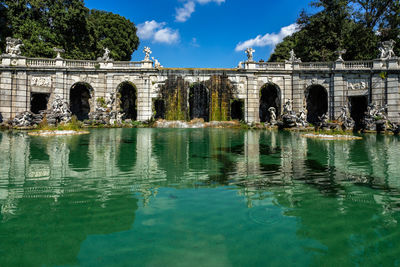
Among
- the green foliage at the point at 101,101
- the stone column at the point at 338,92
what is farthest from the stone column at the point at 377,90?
the green foliage at the point at 101,101

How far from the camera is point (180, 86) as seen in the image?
32531 mm

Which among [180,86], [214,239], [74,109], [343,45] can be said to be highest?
[343,45]

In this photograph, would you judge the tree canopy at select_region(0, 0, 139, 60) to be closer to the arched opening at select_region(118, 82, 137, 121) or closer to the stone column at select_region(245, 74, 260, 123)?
the arched opening at select_region(118, 82, 137, 121)

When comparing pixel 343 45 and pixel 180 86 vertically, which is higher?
pixel 343 45

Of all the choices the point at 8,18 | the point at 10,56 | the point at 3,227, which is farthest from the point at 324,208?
the point at 8,18

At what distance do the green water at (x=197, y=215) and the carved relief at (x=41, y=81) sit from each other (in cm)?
2623

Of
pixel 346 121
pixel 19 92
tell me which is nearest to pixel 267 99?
pixel 346 121

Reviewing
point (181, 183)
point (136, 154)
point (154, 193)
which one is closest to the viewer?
point (154, 193)

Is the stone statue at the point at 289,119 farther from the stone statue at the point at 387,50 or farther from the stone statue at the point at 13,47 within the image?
the stone statue at the point at 13,47

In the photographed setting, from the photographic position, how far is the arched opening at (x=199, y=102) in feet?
111

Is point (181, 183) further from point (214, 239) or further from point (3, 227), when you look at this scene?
point (3, 227)

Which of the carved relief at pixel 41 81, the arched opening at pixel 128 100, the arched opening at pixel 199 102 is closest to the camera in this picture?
the carved relief at pixel 41 81

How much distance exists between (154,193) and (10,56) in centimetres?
3224

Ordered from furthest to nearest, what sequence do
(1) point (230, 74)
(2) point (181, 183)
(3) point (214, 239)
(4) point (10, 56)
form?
(1) point (230, 74) → (4) point (10, 56) → (2) point (181, 183) → (3) point (214, 239)
